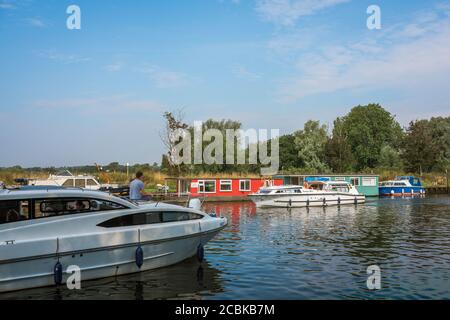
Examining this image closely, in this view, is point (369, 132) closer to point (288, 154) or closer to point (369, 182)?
point (288, 154)

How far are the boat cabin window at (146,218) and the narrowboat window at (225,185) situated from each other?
3728 cm

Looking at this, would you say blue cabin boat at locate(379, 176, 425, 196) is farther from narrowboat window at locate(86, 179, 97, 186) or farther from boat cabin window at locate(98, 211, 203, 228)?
boat cabin window at locate(98, 211, 203, 228)

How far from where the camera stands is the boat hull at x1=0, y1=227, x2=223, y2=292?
1279 centimetres

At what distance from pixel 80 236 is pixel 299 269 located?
24.5 ft

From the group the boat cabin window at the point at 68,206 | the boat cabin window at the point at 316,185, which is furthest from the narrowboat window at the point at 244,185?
the boat cabin window at the point at 68,206

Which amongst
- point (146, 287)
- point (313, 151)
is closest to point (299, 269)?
point (146, 287)

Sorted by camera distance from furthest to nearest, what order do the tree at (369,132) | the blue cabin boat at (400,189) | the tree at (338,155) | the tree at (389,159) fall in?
the tree at (369,132) → the tree at (389,159) → the tree at (338,155) → the blue cabin boat at (400,189)

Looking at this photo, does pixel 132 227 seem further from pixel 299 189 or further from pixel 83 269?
pixel 299 189

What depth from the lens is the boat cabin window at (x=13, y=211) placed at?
13168 millimetres

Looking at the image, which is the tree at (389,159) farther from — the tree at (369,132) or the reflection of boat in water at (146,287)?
the reflection of boat in water at (146,287)

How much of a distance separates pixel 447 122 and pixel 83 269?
401 ft

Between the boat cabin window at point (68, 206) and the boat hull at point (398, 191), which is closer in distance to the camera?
the boat cabin window at point (68, 206)

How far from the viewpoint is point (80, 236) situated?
1369 cm
